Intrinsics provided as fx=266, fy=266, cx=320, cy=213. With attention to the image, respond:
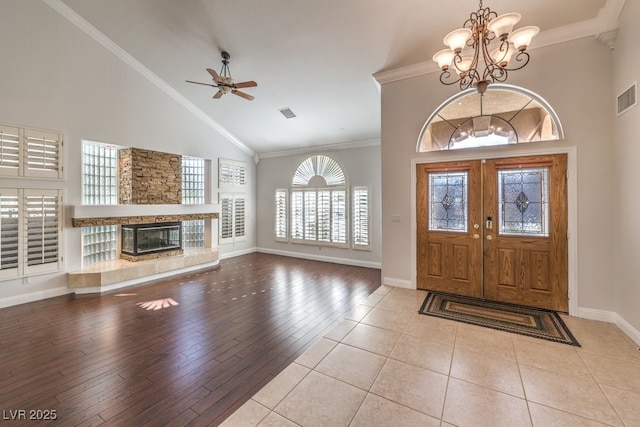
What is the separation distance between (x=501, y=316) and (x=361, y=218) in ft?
12.3

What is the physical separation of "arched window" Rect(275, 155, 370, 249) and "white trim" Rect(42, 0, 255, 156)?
2.39 metres

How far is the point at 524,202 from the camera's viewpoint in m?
3.80

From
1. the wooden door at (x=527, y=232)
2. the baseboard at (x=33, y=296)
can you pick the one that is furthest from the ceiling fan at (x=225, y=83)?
the baseboard at (x=33, y=296)

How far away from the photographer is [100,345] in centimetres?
296

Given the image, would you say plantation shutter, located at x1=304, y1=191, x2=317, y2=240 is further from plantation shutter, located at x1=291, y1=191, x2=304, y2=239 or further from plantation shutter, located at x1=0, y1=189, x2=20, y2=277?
plantation shutter, located at x1=0, y1=189, x2=20, y2=277

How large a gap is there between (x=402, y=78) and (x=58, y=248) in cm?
652

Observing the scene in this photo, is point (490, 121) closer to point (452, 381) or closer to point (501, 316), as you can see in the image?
point (501, 316)

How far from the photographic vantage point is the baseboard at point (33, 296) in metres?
4.07

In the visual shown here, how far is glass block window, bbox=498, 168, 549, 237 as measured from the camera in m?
3.69

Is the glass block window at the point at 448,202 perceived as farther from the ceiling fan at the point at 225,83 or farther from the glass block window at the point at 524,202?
the ceiling fan at the point at 225,83

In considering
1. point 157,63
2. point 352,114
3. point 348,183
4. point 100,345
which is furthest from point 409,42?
point 100,345

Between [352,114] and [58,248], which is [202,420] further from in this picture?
[352,114]

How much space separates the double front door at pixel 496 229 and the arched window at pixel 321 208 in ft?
7.87

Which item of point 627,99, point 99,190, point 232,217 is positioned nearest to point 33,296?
point 99,190
